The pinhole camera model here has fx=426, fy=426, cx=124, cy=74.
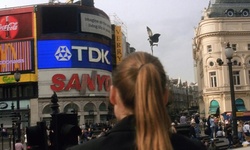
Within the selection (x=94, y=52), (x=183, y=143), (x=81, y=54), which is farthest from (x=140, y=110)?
(x=94, y=52)

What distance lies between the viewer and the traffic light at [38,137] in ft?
21.4

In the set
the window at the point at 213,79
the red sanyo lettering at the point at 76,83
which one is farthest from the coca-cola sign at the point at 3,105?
the window at the point at 213,79

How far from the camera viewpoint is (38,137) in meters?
6.57

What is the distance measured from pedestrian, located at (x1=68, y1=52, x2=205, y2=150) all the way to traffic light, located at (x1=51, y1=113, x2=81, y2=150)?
4.01 meters

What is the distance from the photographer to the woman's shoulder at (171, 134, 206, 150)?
2.36 metres

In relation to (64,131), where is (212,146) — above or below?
below

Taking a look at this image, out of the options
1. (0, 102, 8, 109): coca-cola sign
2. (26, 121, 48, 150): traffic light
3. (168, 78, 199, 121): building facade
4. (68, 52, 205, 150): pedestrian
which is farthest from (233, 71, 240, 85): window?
(68, 52, 205, 150): pedestrian

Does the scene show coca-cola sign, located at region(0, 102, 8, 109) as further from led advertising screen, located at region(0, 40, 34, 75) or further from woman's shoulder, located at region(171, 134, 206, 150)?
woman's shoulder, located at region(171, 134, 206, 150)

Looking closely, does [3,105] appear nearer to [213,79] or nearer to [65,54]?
[65,54]

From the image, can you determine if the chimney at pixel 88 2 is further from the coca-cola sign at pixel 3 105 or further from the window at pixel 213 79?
the window at pixel 213 79

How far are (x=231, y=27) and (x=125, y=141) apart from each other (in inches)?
2481

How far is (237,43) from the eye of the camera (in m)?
63.0

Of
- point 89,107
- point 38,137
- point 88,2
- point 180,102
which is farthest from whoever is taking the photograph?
point 180,102

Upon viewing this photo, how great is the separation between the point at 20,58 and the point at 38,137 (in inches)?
2289
